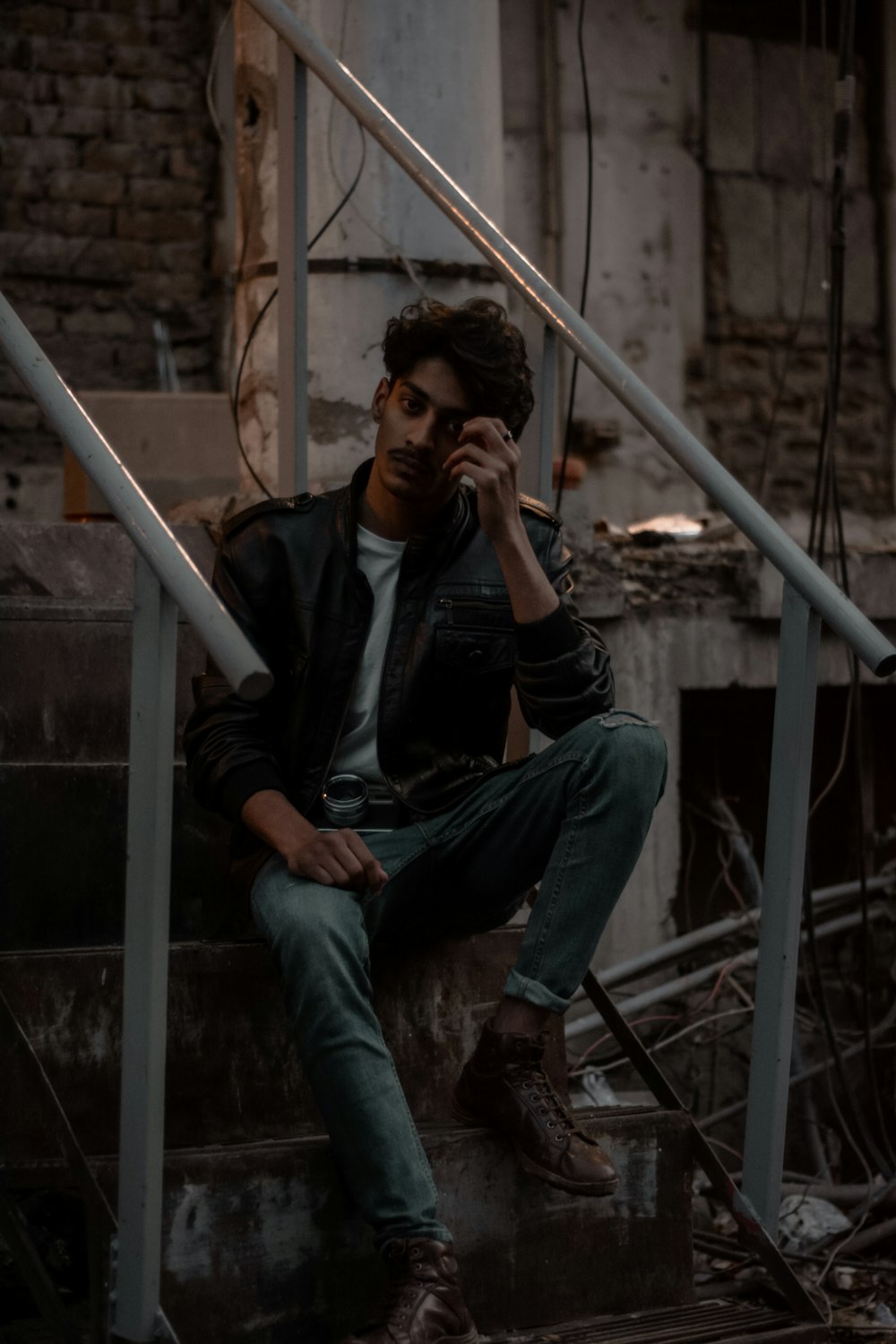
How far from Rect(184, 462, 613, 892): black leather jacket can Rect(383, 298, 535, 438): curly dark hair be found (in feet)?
0.55

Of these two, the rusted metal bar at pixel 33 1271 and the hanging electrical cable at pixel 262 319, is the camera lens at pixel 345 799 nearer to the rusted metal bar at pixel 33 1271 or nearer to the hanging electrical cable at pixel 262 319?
the rusted metal bar at pixel 33 1271

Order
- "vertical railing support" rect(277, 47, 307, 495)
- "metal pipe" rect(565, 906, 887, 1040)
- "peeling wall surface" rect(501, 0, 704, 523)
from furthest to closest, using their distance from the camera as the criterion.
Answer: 1. "peeling wall surface" rect(501, 0, 704, 523)
2. "metal pipe" rect(565, 906, 887, 1040)
3. "vertical railing support" rect(277, 47, 307, 495)

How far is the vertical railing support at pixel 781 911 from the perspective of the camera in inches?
82.1

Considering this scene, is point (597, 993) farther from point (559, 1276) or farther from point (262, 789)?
point (262, 789)

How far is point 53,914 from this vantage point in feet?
7.72

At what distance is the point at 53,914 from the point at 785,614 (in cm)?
113

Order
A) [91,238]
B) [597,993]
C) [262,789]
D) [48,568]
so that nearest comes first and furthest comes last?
[262,789], [597,993], [48,568], [91,238]

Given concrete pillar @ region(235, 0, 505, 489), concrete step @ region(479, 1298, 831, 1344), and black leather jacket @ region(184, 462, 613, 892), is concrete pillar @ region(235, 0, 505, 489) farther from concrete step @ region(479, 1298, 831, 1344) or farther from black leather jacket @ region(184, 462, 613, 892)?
concrete step @ region(479, 1298, 831, 1344)

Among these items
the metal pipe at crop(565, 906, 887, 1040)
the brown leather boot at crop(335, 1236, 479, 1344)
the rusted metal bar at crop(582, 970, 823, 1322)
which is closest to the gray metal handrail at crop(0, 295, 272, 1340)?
the brown leather boot at crop(335, 1236, 479, 1344)

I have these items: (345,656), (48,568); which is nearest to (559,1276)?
(345,656)

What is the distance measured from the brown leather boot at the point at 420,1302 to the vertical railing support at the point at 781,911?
48 centimetres

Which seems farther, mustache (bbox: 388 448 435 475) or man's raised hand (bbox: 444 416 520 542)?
mustache (bbox: 388 448 435 475)

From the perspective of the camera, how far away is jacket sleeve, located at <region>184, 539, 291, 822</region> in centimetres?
210

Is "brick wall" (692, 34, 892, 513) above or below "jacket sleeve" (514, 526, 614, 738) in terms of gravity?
above
